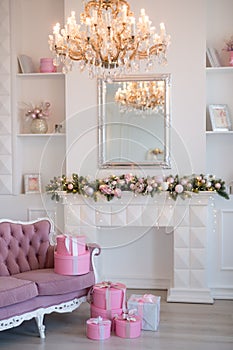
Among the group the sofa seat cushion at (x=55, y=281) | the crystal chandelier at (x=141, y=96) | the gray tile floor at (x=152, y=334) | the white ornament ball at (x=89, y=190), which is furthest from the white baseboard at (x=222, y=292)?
the crystal chandelier at (x=141, y=96)

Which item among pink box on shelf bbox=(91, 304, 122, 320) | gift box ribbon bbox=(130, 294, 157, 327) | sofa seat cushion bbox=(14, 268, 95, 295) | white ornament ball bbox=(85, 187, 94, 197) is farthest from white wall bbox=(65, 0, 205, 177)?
pink box on shelf bbox=(91, 304, 122, 320)

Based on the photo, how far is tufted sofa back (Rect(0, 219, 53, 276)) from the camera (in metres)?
4.43

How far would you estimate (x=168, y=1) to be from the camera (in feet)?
16.4

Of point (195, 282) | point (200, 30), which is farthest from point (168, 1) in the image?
point (195, 282)

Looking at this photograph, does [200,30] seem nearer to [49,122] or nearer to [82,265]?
[49,122]

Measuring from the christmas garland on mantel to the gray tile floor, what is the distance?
3.40ft

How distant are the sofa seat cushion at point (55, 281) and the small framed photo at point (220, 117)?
1.87 m

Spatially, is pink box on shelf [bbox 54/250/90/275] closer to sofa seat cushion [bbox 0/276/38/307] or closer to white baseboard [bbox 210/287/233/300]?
sofa seat cushion [bbox 0/276/38/307]

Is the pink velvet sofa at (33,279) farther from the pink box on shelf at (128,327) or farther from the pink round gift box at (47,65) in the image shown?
the pink round gift box at (47,65)

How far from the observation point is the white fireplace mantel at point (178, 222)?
493 centimetres

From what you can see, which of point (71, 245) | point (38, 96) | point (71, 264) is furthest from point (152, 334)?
point (38, 96)

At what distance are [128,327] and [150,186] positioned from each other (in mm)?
1360

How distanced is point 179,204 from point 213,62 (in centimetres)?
139

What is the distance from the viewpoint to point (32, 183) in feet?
17.9
